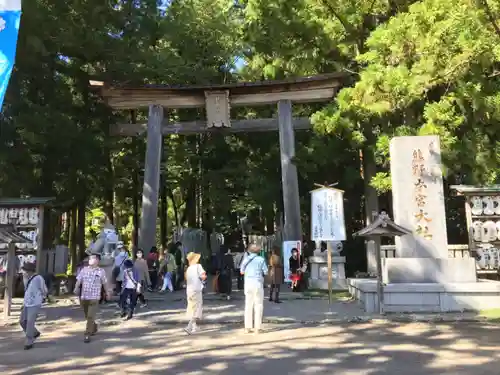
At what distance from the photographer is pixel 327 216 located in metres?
12.9

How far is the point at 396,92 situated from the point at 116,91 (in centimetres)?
966

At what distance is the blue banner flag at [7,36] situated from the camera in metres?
7.60

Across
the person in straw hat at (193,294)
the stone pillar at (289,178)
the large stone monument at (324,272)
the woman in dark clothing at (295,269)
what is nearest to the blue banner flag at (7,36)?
the person in straw hat at (193,294)

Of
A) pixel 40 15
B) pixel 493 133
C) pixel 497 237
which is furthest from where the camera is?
pixel 40 15

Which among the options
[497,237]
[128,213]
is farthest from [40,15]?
[128,213]

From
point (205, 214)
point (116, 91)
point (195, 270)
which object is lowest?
point (195, 270)

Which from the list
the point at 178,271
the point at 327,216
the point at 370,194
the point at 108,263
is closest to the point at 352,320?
the point at 327,216

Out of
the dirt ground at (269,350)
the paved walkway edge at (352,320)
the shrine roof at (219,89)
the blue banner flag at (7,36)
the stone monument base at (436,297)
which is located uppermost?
the shrine roof at (219,89)

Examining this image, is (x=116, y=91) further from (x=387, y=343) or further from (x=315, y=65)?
(x=387, y=343)

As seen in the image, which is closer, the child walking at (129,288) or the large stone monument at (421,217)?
the child walking at (129,288)

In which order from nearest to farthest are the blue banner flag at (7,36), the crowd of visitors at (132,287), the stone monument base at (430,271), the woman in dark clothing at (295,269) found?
1. the crowd of visitors at (132,287)
2. the blue banner flag at (7,36)
3. the stone monument base at (430,271)
4. the woman in dark clothing at (295,269)

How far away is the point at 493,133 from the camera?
13555 millimetres

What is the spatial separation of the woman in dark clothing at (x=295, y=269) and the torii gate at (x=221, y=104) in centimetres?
185

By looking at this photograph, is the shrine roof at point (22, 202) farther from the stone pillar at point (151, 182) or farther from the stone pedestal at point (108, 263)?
the stone pillar at point (151, 182)
